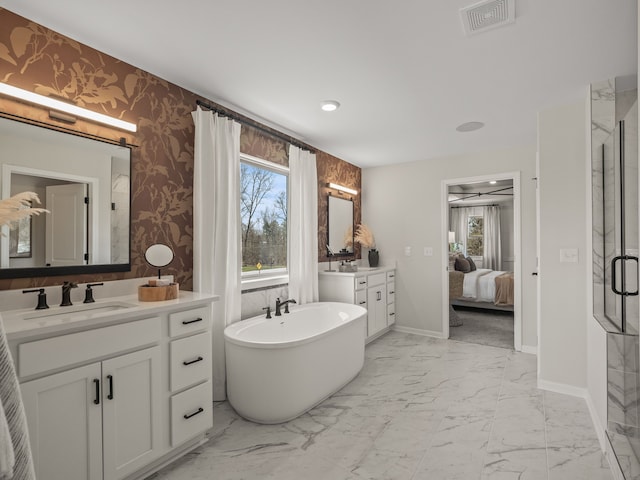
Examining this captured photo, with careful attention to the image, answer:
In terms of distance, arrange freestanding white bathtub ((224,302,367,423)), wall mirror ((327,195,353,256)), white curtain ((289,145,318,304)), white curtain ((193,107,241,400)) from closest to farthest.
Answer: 1. freestanding white bathtub ((224,302,367,423))
2. white curtain ((193,107,241,400))
3. white curtain ((289,145,318,304))
4. wall mirror ((327,195,353,256))

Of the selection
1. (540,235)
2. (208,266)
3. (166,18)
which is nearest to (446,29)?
(166,18)

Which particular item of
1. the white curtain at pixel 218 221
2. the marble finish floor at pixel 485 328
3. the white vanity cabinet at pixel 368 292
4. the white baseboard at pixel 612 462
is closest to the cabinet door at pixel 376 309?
the white vanity cabinet at pixel 368 292

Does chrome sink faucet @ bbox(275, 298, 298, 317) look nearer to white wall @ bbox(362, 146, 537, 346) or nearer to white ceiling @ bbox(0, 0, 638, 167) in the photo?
white ceiling @ bbox(0, 0, 638, 167)

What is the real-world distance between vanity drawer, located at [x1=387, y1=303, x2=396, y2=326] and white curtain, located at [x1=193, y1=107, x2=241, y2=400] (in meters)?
2.42

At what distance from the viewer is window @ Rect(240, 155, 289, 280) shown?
3367mm

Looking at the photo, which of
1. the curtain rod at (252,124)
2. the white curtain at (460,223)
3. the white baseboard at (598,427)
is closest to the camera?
the white baseboard at (598,427)

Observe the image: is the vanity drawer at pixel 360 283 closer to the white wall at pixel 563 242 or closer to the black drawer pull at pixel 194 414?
the white wall at pixel 563 242

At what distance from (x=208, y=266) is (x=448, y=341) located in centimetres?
325

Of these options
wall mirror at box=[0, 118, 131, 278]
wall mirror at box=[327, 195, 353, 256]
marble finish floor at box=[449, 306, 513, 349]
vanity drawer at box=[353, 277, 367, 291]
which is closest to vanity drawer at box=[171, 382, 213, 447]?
wall mirror at box=[0, 118, 131, 278]

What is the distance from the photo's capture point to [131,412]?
5.70 feet

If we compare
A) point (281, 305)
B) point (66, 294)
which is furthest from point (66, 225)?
point (281, 305)

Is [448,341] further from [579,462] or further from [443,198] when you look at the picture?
[579,462]

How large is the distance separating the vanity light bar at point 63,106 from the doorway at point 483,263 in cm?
380

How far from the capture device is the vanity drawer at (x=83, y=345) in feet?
4.59
